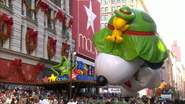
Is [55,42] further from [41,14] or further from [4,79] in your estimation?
[4,79]

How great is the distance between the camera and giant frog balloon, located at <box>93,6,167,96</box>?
15211 millimetres

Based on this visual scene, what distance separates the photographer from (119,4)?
75.7 metres

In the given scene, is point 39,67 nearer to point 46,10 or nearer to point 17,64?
point 17,64

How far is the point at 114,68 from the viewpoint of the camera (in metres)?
15.1

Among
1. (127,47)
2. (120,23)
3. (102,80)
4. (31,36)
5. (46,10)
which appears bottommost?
(102,80)

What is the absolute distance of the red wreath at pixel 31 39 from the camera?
90.4ft

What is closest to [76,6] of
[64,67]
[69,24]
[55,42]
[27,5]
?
[69,24]

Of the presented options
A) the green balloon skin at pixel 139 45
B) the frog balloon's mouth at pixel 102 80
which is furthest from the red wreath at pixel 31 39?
the frog balloon's mouth at pixel 102 80

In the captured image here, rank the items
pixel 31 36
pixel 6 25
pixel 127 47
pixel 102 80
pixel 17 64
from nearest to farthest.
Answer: pixel 102 80 < pixel 127 47 < pixel 6 25 < pixel 17 64 < pixel 31 36

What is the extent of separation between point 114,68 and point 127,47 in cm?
146

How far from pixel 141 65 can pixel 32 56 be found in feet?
47.0

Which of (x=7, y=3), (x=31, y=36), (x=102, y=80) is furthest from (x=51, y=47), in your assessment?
(x=102, y=80)

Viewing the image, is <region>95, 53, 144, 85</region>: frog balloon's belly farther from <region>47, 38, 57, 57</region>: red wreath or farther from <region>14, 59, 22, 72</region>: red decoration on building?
<region>47, 38, 57, 57</region>: red wreath

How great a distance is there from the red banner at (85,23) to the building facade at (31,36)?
11.6 feet
